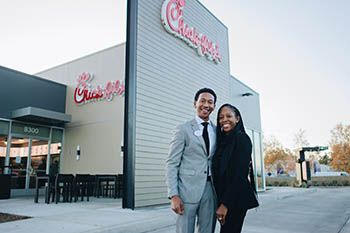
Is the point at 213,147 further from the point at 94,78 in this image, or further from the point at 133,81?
the point at 94,78

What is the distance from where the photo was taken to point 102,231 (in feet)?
12.1

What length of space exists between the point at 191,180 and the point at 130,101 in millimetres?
4620

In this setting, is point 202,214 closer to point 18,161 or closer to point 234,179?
point 234,179

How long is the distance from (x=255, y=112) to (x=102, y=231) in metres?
11.6

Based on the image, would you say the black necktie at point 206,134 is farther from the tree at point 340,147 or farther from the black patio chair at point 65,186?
the tree at point 340,147

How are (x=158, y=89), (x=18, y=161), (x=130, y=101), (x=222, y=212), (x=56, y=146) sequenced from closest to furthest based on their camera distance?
(x=222, y=212) → (x=130, y=101) → (x=158, y=89) → (x=18, y=161) → (x=56, y=146)

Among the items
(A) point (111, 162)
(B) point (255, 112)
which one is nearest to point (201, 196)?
(A) point (111, 162)

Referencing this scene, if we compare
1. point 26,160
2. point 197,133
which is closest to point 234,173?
point 197,133

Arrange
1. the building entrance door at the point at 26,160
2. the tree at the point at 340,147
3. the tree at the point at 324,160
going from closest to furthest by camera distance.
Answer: the building entrance door at the point at 26,160
the tree at the point at 340,147
the tree at the point at 324,160

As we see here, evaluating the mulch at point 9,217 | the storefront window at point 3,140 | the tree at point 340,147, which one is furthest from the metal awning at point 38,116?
the tree at point 340,147

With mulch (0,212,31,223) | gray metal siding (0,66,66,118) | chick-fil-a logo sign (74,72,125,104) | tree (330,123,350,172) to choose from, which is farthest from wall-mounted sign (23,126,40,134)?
tree (330,123,350,172)

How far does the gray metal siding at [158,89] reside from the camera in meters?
6.35

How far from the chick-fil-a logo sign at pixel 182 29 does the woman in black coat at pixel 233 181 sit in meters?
6.10

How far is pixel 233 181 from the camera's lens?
1.80 meters
